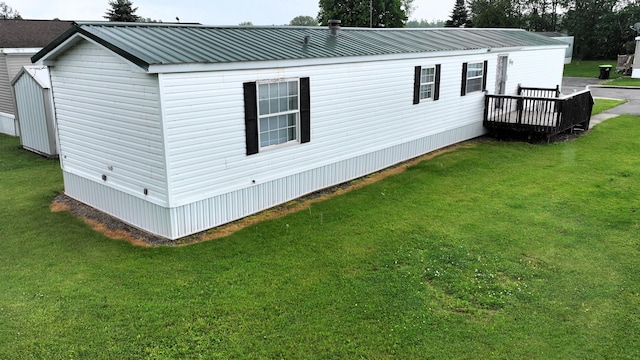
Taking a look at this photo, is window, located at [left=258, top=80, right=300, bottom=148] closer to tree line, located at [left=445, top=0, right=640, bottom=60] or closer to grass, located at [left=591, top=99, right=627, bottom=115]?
grass, located at [left=591, top=99, right=627, bottom=115]

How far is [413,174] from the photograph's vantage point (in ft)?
38.1

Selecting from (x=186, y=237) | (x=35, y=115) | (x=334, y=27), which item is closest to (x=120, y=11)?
(x=35, y=115)

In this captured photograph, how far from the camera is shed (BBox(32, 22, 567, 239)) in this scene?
7.62m

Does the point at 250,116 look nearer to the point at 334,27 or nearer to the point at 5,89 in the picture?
the point at 334,27

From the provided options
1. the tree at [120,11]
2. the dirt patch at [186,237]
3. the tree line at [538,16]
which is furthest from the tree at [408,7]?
the dirt patch at [186,237]

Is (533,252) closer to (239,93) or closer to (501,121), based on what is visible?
(239,93)

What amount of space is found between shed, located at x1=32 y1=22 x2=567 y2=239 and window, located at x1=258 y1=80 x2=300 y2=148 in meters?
0.02

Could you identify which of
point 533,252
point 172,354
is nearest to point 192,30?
point 172,354

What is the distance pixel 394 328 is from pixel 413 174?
6474mm

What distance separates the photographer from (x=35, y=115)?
13914 millimetres

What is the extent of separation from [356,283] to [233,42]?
16.5ft

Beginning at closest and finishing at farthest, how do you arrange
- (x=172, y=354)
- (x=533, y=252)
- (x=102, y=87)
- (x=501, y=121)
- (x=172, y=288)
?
(x=172, y=354)
(x=172, y=288)
(x=533, y=252)
(x=102, y=87)
(x=501, y=121)

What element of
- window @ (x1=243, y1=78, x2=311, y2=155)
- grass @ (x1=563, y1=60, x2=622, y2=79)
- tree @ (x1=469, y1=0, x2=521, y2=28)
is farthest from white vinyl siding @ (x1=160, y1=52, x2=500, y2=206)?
tree @ (x1=469, y1=0, x2=521, y2=28)

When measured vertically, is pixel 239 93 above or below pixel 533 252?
above
